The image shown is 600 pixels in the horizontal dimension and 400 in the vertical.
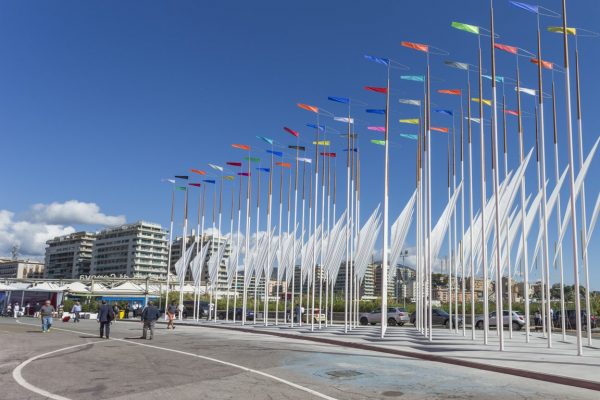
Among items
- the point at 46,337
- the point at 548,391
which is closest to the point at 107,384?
the point at 548,391

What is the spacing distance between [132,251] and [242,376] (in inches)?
6940

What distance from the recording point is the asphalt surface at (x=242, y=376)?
33.7 feet

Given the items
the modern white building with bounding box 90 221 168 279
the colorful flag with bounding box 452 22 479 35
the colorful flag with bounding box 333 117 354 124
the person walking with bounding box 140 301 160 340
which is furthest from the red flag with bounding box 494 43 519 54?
the modern white building with bounding box 90 221 168 279

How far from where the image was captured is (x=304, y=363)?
14969 mm

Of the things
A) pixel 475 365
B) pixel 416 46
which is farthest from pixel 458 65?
pixel 475 365

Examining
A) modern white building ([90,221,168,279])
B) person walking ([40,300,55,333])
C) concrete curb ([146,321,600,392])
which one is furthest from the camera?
modern white building ([90,221,168,279])

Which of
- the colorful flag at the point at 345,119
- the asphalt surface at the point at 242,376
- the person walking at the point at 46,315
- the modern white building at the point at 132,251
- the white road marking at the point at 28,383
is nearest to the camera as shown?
the white road marking at the point at 28,383

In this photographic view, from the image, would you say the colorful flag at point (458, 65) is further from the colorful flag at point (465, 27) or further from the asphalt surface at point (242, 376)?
the asphalt surface at point (242, 376)

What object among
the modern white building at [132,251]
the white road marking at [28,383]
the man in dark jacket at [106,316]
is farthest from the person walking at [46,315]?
the modern white building at [132,251]

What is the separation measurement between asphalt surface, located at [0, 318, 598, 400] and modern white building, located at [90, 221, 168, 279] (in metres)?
164

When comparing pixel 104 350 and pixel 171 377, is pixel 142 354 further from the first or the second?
pixel 171 377

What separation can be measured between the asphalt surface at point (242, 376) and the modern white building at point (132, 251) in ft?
539

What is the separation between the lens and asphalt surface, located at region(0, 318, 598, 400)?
10.3 meters

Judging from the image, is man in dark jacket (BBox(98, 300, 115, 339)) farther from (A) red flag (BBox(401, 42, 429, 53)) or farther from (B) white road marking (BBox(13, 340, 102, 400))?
(A) red flag (BBox(401, 42, 429, 53))
